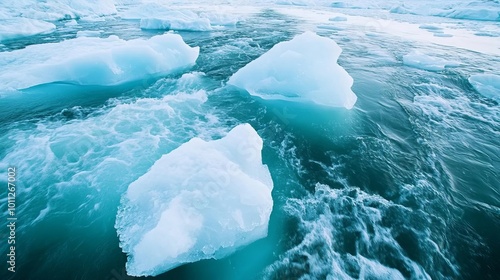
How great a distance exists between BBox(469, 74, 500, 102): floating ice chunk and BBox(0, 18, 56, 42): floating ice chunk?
69.8 ft

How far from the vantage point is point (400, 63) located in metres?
9.88

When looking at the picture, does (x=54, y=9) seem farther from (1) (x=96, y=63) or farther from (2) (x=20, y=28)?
(1) (x=96, y=63)

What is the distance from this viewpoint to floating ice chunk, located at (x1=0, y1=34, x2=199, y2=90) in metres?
7.02

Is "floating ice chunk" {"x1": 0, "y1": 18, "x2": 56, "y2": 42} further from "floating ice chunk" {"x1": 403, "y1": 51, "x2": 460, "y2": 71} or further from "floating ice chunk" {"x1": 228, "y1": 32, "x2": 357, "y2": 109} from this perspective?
"floating ice chunk" {"x1": 403, "y1": 51, "x2": 460, "y2": 71}

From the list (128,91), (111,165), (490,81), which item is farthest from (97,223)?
(490,81)

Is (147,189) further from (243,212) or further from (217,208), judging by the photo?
(243,212)

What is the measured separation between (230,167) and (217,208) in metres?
0.66

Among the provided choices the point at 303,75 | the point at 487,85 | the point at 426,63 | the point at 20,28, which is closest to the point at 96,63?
the point at 303,75

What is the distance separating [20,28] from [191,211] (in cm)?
1786

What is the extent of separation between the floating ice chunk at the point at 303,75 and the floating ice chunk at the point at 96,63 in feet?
10.7

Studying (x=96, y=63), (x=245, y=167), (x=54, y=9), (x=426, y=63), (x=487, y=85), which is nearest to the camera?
(x=245, y=167)

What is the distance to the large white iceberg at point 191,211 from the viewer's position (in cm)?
257

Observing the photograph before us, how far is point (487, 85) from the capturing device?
25.3 ft

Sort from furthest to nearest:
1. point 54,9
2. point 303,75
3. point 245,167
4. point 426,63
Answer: point 54,9 → point 426,63 → point 303,75 → point 245,167
